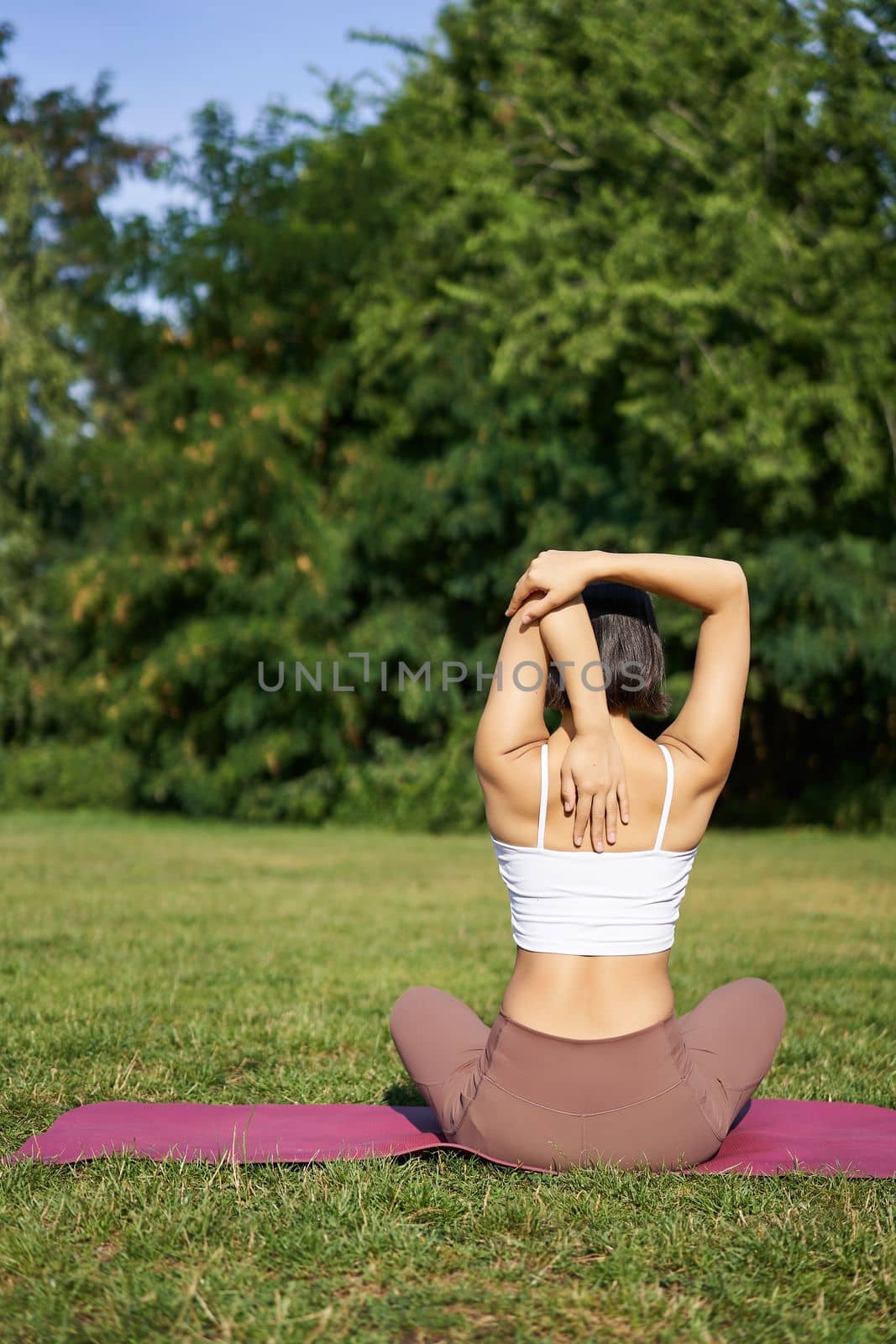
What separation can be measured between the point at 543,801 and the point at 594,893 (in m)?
0.23

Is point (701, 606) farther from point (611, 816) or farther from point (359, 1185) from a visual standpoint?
point (359, 1185)

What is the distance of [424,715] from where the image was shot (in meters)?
15.3

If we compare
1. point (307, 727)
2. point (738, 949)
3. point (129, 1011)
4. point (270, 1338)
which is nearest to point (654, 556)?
point (270, 1338)

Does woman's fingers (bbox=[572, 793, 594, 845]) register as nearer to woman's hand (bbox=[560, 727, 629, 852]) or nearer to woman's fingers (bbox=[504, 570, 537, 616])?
woman's hand (bbox=[560, 727, 629, 852])

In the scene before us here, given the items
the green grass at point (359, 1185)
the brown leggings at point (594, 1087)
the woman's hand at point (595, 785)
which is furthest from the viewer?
the brown leggings at point (594, 1087)

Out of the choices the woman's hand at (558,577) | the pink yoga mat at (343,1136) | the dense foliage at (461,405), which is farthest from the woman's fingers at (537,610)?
the dense foliage at (461,405)

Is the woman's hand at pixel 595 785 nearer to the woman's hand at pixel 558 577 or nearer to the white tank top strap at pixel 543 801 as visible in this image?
the white tank top strap at pixel 543 801

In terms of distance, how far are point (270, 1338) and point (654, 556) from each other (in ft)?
5.79

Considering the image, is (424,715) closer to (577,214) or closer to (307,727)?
(307,727)

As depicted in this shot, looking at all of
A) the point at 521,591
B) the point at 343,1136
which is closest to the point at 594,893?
the point at 521,591

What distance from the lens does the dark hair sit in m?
2.76

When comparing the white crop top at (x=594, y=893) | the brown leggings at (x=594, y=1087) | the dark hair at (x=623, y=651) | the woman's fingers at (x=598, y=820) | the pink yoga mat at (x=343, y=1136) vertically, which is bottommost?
the pink yoga mat at (x=343, y=1136)

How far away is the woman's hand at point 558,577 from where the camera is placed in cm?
266

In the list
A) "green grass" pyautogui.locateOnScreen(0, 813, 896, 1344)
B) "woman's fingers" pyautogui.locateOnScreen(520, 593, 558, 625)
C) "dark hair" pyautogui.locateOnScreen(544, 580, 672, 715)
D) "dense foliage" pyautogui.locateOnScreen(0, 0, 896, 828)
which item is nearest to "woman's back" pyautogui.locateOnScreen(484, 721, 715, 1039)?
"dark hair" pyautogui.locateOnScreen(544, 580, 672, 715)
